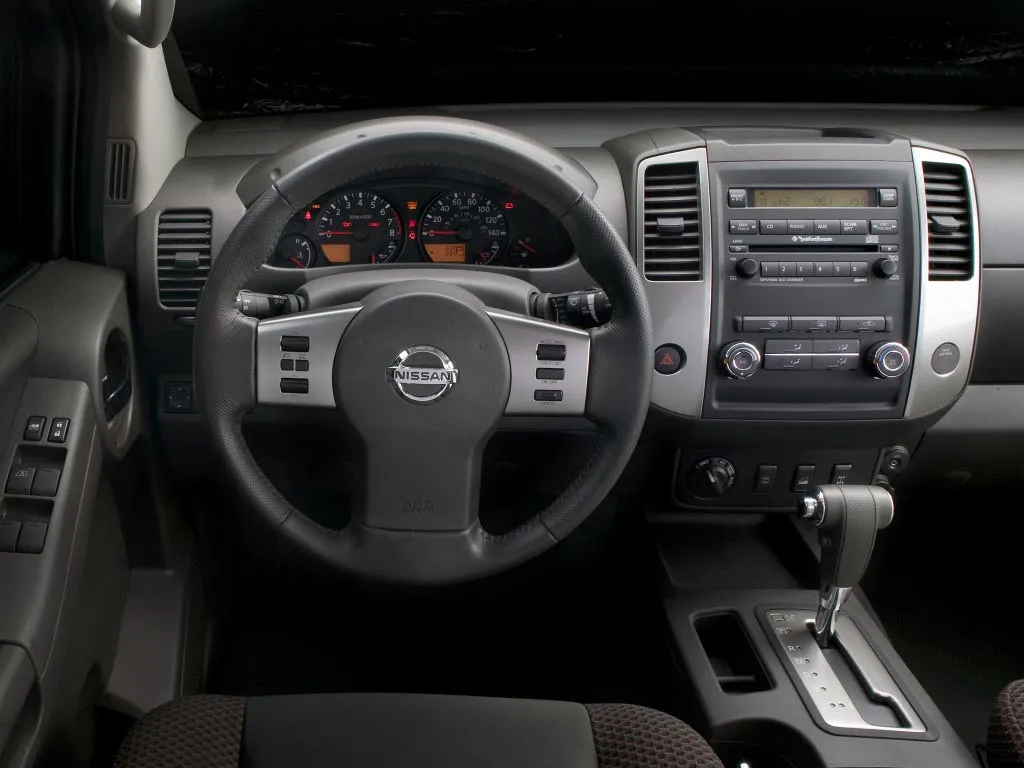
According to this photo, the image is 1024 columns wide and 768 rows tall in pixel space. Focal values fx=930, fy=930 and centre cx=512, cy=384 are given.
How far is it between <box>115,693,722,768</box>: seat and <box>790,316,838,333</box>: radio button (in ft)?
2.29

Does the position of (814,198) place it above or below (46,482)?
above

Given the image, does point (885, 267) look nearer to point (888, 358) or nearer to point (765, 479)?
point (888, 358)

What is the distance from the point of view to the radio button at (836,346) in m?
1.59

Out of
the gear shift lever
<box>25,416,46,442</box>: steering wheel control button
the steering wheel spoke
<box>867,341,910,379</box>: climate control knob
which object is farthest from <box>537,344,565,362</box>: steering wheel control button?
<box>25,416,46,442</box>: steering wheel control button

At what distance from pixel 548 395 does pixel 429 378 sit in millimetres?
177

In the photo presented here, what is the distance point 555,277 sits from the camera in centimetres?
156

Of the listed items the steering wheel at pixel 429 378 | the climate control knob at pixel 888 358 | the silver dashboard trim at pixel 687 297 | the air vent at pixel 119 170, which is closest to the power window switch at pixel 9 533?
the steering wheel at pixel 429 378

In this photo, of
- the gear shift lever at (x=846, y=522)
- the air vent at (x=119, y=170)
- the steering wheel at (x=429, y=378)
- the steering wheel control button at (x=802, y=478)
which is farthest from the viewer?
the steering wheel control button at (x=802, y=478)

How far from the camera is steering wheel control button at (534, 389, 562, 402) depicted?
1320 mm

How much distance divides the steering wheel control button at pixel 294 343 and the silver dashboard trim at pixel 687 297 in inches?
23.2

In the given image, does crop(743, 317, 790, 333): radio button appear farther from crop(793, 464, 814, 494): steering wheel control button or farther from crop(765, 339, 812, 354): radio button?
crop(793, 464, 814, 494): steering wheel control button

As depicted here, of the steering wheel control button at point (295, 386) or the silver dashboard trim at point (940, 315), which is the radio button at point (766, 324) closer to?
the silver dashboard trim at point (940, 315)

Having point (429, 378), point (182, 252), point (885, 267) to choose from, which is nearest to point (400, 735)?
point (429, 378)

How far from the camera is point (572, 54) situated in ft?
6.20
